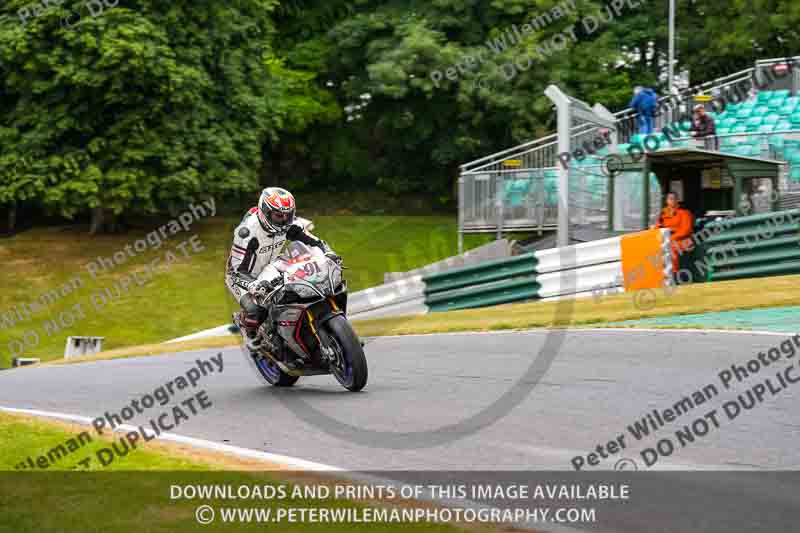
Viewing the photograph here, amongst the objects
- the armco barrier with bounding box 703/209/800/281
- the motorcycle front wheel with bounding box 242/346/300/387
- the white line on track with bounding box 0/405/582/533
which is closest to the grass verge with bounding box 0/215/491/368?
the armco barrier with bounding box 703/209/800/281

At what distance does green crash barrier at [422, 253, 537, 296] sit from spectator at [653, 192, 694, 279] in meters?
2.09

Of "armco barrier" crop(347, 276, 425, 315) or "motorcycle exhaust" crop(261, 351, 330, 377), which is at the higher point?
"motorcycle exhaust" crop(261, 351, 330, 377)

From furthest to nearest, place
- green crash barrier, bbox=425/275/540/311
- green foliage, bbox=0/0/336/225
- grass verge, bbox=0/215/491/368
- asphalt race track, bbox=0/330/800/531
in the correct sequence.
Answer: green foliage, bbox=0/0/336/225
grass verge, bbox=0/215/491/368
green crash barrier, bbox=425/275/540/311
asphalt race track, bbox=0/330/800/531

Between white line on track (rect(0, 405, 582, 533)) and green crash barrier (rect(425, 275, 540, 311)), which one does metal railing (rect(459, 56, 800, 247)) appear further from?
white line on track (rect(0, 405, 582, 533))

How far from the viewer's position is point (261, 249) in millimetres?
9852

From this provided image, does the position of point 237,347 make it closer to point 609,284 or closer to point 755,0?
point 609,284

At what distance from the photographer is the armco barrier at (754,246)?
16594 millimetres

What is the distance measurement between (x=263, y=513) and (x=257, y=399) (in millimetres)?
4461

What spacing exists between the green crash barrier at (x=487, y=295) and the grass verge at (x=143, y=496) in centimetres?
1137

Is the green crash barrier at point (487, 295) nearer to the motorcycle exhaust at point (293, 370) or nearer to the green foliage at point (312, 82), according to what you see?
the motorcycle exhaust at point (293, 370)

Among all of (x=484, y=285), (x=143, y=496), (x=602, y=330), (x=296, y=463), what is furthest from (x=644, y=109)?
(x=143, y=496)

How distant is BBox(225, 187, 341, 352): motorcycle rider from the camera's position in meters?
9.40

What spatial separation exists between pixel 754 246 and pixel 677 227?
1.15m

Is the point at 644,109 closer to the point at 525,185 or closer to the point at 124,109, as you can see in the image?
the point at 525,185
